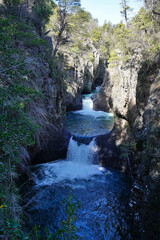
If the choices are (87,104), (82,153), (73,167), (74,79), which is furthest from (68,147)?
(87,104)

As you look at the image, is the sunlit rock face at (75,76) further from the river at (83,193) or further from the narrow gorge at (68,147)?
the river at (83,193)

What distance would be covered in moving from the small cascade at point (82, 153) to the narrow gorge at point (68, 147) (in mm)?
77

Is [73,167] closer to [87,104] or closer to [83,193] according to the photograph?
[83,193]

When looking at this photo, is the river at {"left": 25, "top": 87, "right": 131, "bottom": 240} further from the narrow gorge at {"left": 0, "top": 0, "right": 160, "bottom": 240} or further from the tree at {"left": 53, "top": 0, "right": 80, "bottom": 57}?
the tree at {"left": 53, "top": 0, "right": 80, "bottom": 57}

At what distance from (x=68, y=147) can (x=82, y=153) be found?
134 cm

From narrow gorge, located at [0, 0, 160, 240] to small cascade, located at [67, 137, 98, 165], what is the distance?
8 cm

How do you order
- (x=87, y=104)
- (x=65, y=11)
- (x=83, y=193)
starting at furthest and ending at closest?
1. (x=87, y=104)
2. (x=65, y=11)
3. (x=83, y=193)

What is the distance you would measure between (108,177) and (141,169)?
4.05m

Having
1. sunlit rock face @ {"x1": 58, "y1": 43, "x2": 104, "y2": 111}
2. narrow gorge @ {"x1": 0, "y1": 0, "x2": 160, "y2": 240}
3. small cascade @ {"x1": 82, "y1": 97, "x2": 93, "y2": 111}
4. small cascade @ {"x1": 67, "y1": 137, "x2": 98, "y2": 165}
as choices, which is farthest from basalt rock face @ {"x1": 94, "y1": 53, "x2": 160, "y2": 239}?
small cascade @ {"x1": 82, "y1": 97, "x2": 93, "y2": 111}

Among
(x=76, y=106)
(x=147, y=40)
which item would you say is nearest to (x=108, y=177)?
(x=147, y=40)

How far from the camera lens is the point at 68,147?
39.2 feet

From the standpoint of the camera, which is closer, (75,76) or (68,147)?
(68,147)

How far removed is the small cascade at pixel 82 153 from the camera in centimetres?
1105

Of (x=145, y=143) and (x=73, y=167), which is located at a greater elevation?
(x=145, y=143)
